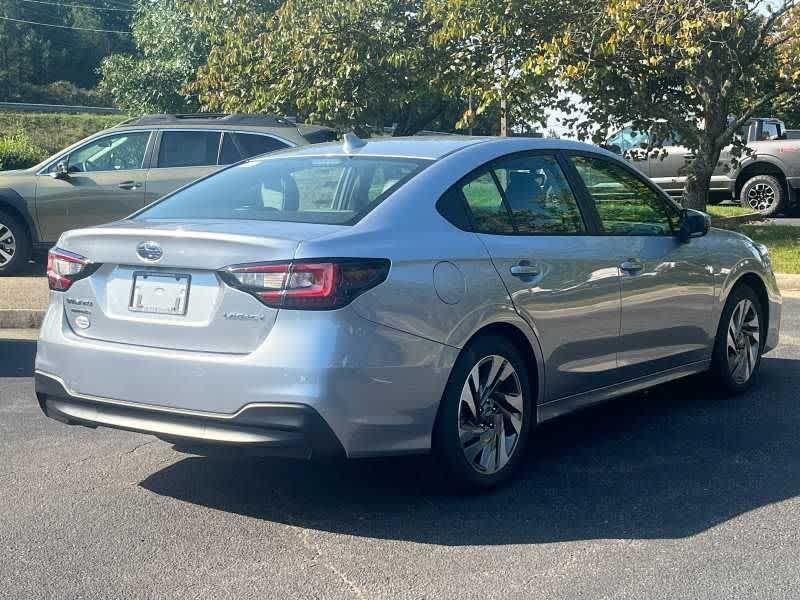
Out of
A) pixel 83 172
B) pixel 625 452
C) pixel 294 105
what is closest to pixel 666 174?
pixel 294 105

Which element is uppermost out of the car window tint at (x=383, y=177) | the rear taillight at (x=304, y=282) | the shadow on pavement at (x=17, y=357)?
the car window tint at (x=383, y=177)

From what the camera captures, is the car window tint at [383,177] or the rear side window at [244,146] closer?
the car window tint at [383,177]

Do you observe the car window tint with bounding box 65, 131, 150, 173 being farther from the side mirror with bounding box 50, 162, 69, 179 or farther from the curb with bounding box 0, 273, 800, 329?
the curb with bounding box 0, 273, 800, 329

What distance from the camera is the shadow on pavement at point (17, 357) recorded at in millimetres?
7871

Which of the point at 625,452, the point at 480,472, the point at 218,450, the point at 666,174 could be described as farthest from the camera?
the point at 666,174

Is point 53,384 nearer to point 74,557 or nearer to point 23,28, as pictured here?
point 74,557

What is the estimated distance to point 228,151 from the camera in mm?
12109

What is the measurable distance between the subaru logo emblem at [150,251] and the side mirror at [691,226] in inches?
120

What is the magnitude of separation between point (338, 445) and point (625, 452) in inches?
77.6

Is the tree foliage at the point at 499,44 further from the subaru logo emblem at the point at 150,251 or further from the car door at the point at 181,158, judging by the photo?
the subaru logo emblem at the point at 150,251

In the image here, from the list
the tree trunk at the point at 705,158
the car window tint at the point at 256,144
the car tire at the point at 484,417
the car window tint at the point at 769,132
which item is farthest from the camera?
the car window tint at the point at 769,132

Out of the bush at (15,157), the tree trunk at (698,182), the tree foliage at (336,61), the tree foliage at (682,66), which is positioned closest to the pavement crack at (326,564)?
the tree foliage at (682,66)

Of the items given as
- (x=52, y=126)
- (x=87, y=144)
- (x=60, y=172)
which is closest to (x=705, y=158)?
(x=87, y=144)

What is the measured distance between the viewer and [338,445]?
4.38 meters
